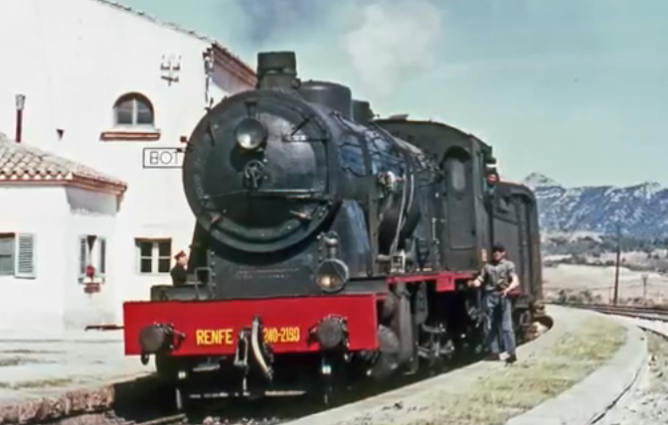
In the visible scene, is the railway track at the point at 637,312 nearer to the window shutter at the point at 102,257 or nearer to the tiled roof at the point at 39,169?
the window shutter at the point at 102,257

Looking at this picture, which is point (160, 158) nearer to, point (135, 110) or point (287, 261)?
point (135, 110)

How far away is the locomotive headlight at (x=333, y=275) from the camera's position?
12.1m

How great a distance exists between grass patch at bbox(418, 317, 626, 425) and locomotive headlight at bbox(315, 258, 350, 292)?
5.05ft

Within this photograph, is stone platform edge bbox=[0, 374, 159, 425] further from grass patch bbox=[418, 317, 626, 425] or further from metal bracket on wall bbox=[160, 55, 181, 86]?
metal bracket on wall bbox=[160, 55, 181, 86]

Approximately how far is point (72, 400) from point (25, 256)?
1313cm

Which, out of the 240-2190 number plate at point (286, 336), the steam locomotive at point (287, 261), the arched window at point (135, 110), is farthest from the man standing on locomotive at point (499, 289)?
the arched window at point (135, 110)

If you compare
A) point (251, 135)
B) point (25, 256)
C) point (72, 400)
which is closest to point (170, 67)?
point (25, 256)

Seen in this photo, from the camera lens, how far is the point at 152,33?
27.3 metres

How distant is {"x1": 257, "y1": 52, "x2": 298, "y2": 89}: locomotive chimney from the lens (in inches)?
533

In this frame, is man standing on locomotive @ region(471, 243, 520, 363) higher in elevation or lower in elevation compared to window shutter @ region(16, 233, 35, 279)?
lower

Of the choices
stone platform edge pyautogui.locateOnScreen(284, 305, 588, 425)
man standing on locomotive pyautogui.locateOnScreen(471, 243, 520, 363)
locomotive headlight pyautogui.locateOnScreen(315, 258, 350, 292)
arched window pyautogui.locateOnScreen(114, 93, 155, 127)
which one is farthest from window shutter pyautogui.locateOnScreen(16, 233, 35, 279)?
locomotive headlight pyautogui.locateOnScreen(315, 258, 350, 292)

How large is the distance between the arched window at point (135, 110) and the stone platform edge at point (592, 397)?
13996 mm

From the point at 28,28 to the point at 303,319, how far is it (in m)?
17.7

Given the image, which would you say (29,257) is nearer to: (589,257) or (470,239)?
(470,239)
